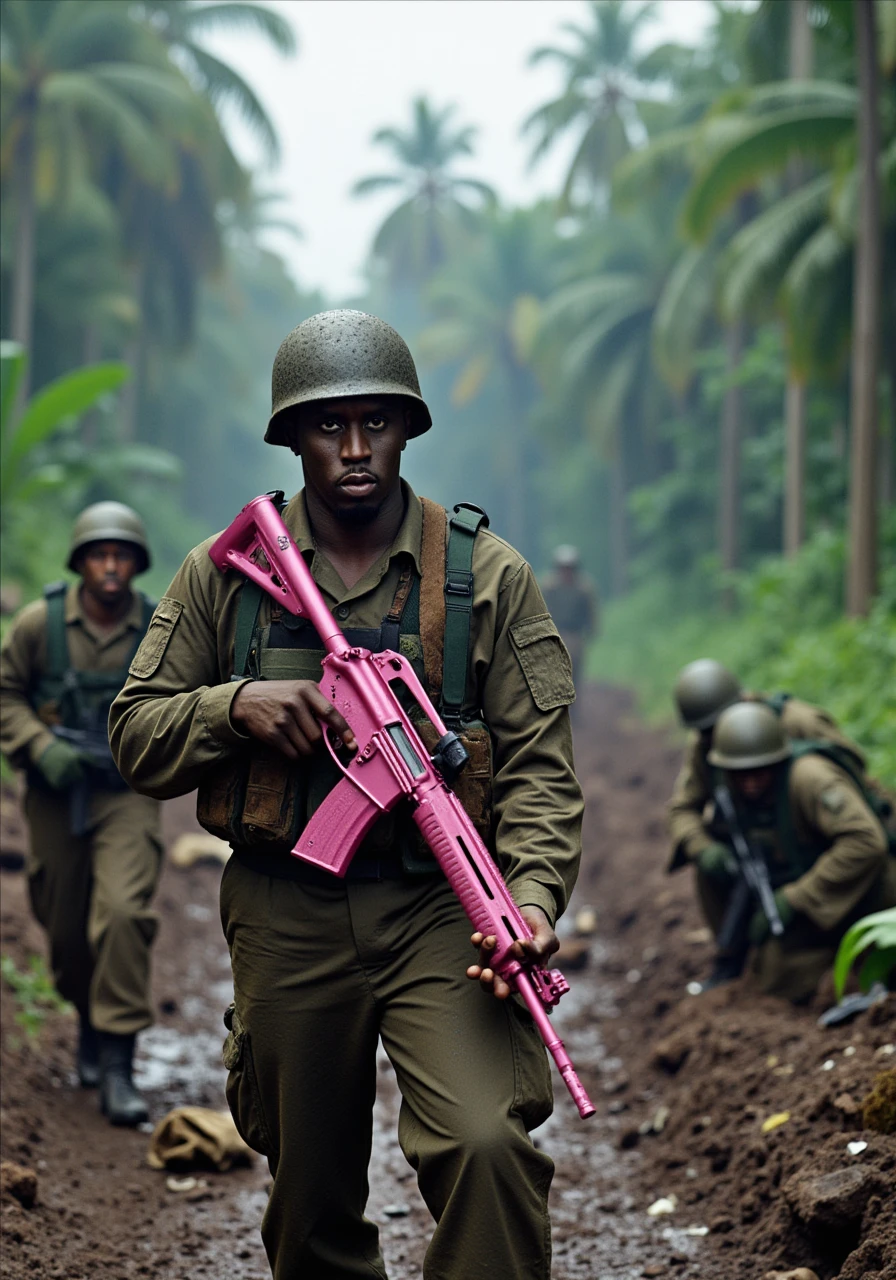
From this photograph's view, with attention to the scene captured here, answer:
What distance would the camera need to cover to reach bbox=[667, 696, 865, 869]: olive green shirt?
273 inches

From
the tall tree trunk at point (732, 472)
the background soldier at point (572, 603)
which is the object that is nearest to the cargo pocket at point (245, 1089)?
the background soldier at point (572, 603)

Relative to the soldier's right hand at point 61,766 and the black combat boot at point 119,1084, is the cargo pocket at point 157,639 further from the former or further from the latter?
the black combat boot at point 119,1084

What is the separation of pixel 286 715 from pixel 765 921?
3.79 m

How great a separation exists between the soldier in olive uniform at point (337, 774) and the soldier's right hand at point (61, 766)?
2672 mm

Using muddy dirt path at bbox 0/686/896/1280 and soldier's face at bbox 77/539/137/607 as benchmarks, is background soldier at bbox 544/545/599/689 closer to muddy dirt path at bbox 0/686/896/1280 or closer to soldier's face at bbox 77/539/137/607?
muddy dirt path at bbox 0/686/896/1280

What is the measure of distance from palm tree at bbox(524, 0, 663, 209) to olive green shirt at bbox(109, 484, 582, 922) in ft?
118

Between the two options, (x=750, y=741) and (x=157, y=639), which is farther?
(x=750, y=741)

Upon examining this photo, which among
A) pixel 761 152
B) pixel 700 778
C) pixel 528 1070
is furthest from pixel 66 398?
pixel 528 1070

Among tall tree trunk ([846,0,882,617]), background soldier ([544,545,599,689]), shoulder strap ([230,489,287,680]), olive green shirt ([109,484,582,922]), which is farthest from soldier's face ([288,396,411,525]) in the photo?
background soldier ([544,545,599,689])

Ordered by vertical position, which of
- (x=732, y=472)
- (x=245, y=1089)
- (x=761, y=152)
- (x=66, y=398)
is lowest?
(x=245, y=1089)

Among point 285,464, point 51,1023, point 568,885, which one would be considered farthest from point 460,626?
point 285,464

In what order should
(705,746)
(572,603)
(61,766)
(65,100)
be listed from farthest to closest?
1. (65,100)
2. (572,603)
3. (705,746)
4. (61,766)

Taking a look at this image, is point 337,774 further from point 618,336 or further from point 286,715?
point 618,336

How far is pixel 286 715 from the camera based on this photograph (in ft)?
10.5
